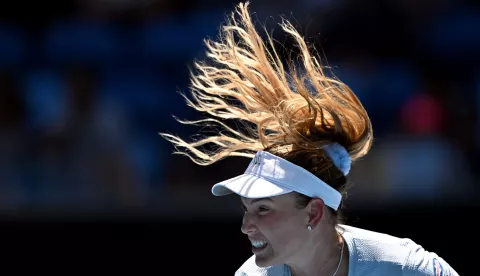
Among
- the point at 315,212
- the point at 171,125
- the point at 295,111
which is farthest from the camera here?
the point at 171,125

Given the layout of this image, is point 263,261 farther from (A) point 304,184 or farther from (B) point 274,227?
(A) point 304,184

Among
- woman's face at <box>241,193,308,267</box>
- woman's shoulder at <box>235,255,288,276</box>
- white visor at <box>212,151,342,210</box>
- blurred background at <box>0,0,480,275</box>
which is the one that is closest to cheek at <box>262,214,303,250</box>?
woman's face at <box>241,193,308,267</box>

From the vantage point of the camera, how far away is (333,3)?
7539 millimetres

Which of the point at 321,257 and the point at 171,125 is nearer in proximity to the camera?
the point at 321,257

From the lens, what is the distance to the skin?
332 centimetres

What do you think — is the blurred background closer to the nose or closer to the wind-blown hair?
the wind-blown hair

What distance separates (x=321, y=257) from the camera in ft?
11.6

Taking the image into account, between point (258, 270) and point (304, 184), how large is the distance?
0.41 m

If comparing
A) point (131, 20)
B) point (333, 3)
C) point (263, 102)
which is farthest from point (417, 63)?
point (263, 102)

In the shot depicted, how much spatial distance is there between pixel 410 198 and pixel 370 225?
351 millimetres

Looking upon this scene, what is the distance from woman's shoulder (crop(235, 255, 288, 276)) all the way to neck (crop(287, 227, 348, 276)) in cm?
5

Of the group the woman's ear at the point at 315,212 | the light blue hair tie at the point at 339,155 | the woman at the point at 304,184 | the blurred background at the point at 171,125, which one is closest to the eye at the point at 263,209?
the woman at the point at 304,184

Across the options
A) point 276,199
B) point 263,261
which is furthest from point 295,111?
point 263,261

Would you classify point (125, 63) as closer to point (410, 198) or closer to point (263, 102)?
point (410, 198)
